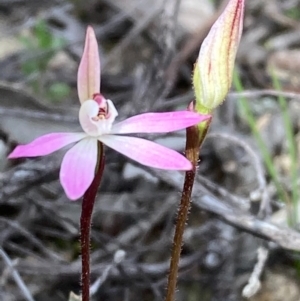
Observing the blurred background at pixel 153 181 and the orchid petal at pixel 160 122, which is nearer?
the orchid petal at pixel 160 122

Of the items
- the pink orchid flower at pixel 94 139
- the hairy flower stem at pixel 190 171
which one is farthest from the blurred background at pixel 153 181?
the pink orchid flower at pixel 94 139

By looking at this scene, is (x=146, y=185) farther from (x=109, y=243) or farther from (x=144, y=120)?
(x=144, y=120)

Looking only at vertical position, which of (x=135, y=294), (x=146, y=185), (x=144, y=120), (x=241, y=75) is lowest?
(x=135, y=294)

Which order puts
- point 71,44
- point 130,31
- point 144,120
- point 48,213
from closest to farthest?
point 144,120
point 48,213
point 71,44
point 130,31

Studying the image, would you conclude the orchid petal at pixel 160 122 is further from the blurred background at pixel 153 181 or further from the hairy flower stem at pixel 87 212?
the blurred background at pixel 153 181

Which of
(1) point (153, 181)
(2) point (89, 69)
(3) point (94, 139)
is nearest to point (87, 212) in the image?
(3) point (94, 139)

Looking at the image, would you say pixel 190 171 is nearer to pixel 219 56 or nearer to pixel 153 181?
pixel 219 56

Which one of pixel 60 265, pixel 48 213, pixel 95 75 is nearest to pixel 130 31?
pixel 48 213
